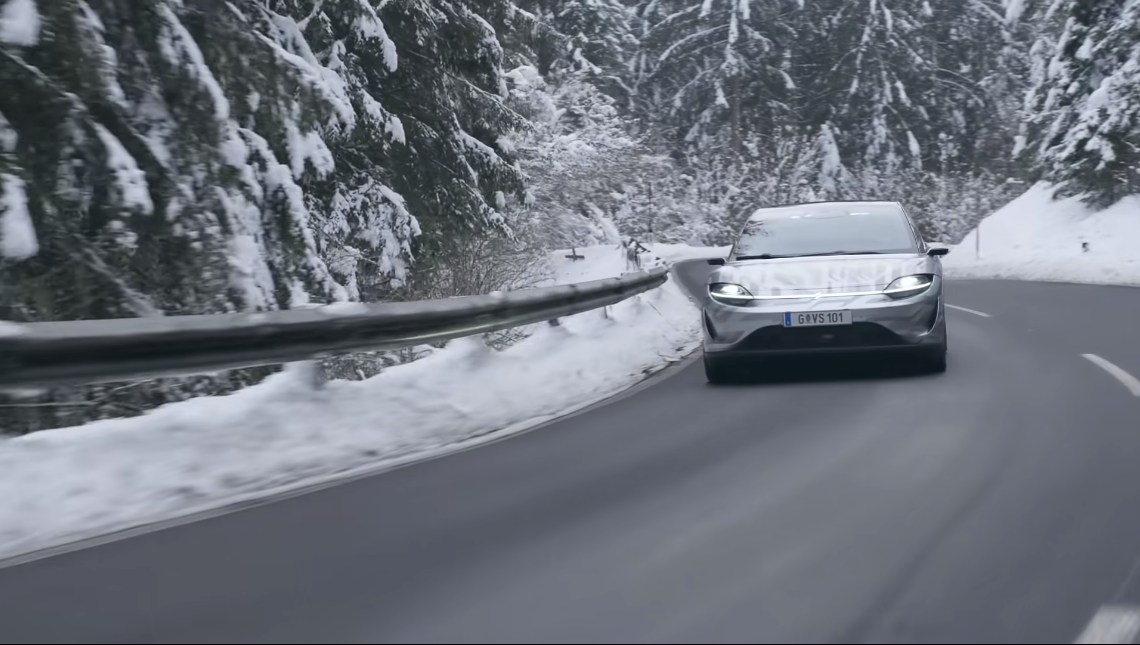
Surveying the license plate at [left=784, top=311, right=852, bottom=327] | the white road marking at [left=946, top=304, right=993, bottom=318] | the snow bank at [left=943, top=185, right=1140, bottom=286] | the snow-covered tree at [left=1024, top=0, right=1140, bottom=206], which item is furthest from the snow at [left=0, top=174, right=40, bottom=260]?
the snow-covered tree at [left=1024, top=0, right=1140, bottom=206]

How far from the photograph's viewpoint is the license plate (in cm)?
991

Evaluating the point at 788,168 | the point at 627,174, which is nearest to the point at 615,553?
the point at 627,174

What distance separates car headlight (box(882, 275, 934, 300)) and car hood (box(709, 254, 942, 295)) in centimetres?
4

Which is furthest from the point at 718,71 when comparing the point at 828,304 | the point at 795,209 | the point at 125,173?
the point at 125,173

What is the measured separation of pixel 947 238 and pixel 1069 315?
3083 centimetres

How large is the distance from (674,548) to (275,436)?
2762mm

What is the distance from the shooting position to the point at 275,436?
6875 millimetres

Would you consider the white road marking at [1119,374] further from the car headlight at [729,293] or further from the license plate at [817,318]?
the car headlight at [729,293]

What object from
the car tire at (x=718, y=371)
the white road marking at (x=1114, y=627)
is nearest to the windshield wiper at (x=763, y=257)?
the car tire at (x=718, y=371)

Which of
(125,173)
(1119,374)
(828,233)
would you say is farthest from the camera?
(828,233)

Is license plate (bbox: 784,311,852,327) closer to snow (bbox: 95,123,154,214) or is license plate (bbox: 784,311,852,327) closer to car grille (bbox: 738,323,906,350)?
car grille (bbox: 738,323,906,350)

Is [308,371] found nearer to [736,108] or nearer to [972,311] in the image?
[972,311]

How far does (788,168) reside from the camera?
5306 cm

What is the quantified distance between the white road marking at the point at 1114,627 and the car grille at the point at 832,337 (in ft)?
19.4
